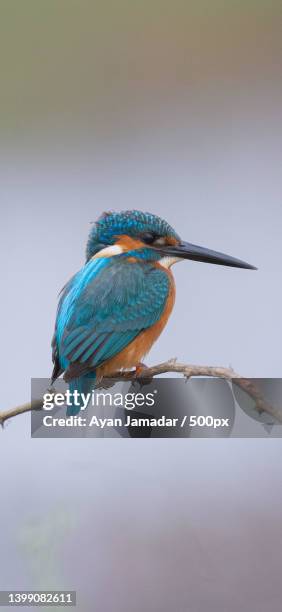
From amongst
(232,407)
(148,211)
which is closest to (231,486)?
(232,407)

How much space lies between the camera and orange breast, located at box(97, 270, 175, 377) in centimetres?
146

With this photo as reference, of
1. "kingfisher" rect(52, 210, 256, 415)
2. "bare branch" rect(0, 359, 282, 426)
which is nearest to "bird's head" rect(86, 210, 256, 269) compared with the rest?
"kingfisher" rect(52, 210, 256, 415)

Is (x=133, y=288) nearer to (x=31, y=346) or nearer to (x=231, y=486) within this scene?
(x=31, y=346)

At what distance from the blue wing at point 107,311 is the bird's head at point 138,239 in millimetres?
24

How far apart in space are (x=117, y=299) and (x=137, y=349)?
118 millimetres

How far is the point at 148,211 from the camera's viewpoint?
1.58m

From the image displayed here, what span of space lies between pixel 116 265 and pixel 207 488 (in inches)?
22.2

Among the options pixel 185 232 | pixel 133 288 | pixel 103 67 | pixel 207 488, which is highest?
pixel 103 67

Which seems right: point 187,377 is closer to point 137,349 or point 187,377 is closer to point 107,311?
point 137,349

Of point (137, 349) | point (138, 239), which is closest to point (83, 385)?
point (137, 349)

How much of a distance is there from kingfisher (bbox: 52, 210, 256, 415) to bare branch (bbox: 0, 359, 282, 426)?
23 millimetres

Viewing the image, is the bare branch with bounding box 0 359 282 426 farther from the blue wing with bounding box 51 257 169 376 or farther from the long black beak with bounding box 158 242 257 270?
the long black beak with bounding box 158 242 257 270

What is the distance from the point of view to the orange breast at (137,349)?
1460 millimetres

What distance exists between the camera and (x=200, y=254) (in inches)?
61.5
